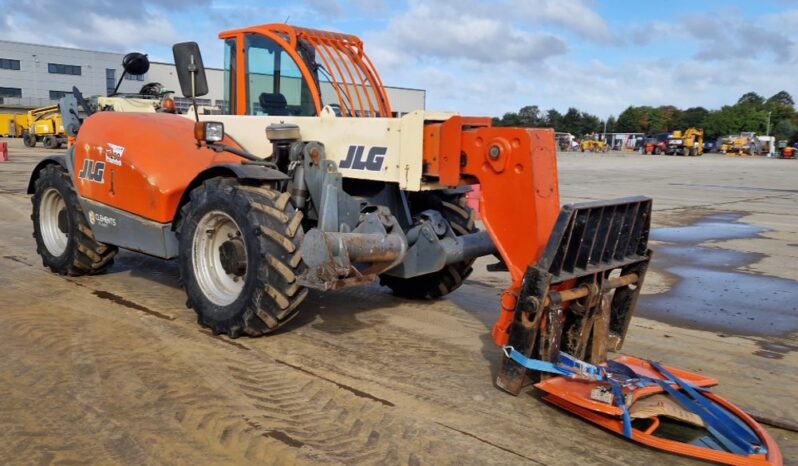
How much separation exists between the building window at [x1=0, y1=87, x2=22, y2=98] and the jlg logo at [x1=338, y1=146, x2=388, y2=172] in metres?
75.1

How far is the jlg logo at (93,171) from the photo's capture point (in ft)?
20.9

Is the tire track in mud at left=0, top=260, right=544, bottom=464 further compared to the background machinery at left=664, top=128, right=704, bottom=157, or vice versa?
the background machinery at left=664, top=128, right=704, bottom=157

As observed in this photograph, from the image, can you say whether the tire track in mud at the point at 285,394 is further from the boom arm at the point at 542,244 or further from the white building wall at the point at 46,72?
the white building wall at the point at 46,72

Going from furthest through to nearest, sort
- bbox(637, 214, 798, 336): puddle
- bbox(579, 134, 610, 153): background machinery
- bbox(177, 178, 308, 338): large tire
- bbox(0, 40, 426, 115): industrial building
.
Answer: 1. bbox(579, 134, 610, 153): background machinery
2. bbox(0, 40, 426, 115): industrial building
3. bbox(637, 214, 798, 336): puddle
4. bbox(177, 178, 308, 338): large tire

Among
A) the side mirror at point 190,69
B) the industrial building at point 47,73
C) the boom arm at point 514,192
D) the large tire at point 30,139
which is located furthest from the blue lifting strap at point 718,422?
the industrial building at point 47,73

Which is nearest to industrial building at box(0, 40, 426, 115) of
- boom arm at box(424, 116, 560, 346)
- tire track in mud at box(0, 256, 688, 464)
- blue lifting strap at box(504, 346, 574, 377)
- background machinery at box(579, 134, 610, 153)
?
background machinery at box(579, 134, 610, 153)

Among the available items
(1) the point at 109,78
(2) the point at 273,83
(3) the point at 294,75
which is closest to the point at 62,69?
(1) the point at 109,78

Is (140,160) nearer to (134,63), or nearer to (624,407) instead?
(134,63)

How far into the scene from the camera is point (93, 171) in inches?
255

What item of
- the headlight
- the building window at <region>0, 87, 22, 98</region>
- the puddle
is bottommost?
the puddle

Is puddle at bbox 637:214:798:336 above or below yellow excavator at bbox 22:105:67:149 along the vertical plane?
below

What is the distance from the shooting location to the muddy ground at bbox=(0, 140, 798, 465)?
3.55 metres

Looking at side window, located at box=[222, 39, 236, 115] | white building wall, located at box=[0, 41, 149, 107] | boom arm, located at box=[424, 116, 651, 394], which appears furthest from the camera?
white building wall, located at box=[0, 41, 149, 107]

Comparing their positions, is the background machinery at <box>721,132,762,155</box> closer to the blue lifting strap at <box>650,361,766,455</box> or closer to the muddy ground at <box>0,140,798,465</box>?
the muddy ground at <box>0,140,798,465</box>
